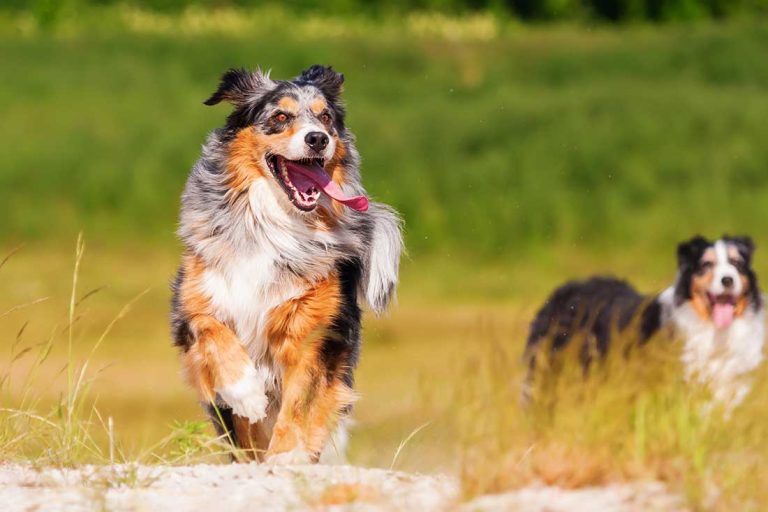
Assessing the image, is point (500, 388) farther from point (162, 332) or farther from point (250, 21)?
point (250, 21)

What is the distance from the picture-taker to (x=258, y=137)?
680cm

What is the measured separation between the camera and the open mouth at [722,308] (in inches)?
388

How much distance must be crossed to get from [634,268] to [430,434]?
16.8 m

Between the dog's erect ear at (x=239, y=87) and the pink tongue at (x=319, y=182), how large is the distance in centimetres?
39

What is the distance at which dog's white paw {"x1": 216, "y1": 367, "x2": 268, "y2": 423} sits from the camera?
6418 mm

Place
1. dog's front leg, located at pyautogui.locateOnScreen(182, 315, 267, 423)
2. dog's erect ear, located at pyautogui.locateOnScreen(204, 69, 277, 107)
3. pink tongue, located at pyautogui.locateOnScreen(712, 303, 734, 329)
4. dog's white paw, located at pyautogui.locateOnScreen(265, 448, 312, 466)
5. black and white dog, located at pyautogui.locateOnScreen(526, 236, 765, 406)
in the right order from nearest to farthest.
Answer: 1. dog's white paw, located at pyautogui.locateOnScreen(265, 448, 312, 466)
2. dog's front leg, located at pyautogui.locateOnScreen(182, 315, 267, 423)
3. dog's erect ear, located at pyautogui.locateOnScreen(204, 69, 277, 107)
4. black and white dog, located at pyautogui.locateOnScreen(526, 236, 765, 406)
5. pink tongue, located at pyautogui.locateOnScreen(712, 303, 734, 329)

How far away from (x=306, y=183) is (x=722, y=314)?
386 centimetres

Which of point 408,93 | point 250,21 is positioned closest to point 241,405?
point 408,93

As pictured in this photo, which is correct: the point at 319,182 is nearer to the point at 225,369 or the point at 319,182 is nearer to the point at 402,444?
the point at 225,369

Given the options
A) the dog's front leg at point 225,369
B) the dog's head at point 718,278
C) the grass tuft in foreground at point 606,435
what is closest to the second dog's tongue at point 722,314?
the dog's head at point 718,278

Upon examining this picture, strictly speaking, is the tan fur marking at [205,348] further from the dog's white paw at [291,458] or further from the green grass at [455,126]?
the green grass at [455,126]

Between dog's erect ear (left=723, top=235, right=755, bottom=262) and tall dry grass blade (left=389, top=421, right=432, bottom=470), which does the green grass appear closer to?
dog's erect ear (left=723, top=235, right=755, bottom=262)

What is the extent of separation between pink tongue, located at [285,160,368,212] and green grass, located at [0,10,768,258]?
46.2 feet

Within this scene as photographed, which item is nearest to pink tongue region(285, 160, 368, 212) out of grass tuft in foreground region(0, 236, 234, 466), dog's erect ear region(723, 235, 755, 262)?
grass tuft in foreground region(0, 236, 234, 466)
